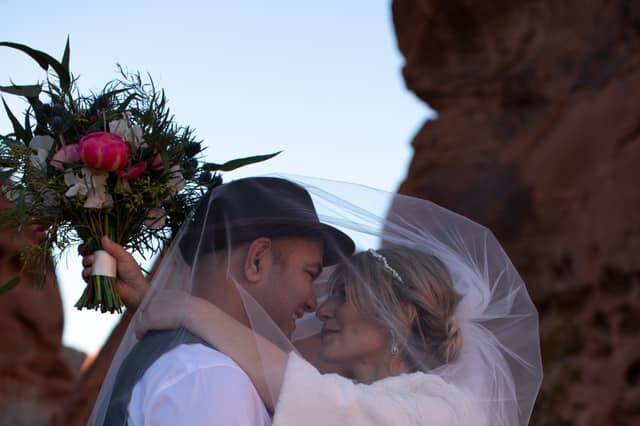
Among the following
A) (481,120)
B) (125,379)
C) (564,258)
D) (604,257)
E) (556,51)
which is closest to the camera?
(125,379)

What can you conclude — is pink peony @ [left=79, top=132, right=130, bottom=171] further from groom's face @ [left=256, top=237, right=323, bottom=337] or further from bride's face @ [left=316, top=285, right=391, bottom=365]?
bride's face @ [left=316, top=285, right=391, bottom=365]

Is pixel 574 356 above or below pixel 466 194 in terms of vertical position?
below

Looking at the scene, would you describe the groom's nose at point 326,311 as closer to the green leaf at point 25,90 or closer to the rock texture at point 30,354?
the green leaf at point 25,90

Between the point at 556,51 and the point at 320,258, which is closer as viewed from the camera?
the point at 320,258

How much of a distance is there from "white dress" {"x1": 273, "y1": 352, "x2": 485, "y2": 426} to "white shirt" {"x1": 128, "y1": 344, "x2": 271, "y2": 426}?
3.5 inches

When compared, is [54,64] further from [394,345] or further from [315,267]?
[394,345]

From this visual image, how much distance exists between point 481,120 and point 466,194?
2.97ft

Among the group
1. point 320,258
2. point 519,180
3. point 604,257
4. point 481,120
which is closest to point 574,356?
point 604,257

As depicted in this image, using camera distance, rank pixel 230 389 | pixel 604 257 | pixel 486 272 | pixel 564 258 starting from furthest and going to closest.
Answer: pixel 564 258
pixel 604 257
pixel 486 272
pixel 230 389

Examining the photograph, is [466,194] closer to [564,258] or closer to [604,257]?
[564,258]

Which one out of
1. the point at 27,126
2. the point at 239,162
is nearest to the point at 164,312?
the point at 239,162

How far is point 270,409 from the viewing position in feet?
7.79

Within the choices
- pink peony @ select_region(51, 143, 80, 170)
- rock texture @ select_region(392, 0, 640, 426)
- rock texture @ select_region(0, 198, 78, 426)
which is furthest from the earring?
rock texture @ select_region(0, 198, 78, 426)

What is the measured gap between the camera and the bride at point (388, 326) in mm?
2393
